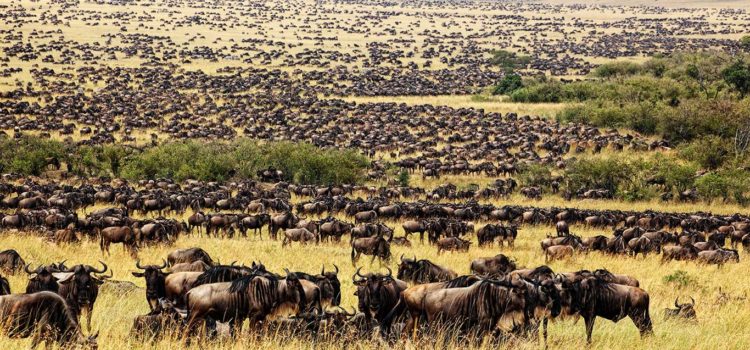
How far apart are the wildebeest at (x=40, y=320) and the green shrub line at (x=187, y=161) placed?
34.8 meters

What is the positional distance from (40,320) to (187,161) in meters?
37.0

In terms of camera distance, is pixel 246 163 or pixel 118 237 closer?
pixel 118 237

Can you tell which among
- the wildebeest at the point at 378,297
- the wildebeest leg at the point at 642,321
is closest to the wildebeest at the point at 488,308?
the wildebeest at the point at 378,297

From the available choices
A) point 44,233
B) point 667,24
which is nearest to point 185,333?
point 44,233

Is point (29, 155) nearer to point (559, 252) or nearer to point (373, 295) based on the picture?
point (559, 252)

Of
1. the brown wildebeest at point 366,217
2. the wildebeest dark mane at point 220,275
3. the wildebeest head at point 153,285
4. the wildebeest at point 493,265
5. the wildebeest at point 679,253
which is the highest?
the wildebeest dark mane at point 220,275

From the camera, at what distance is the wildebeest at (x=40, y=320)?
29.9 ft

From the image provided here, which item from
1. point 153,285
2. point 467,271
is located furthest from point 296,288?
point 467,271

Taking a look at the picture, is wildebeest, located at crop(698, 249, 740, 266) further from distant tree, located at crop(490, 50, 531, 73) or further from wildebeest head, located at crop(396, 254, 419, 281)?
distant tree, located at crop(490, 50, 531, 73)

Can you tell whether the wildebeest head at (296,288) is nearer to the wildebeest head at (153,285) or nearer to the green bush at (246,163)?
the wildebeest head at (153,285)

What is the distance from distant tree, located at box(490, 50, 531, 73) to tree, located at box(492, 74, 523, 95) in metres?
20.4

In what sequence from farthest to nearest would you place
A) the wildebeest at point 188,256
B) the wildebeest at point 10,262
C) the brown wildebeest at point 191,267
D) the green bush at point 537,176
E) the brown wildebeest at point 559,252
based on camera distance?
the green bush at point 537,176 → the brown wildebeest at point 559,252 → the wildebeest at point 188,256 → the wildebeest at point 10,262 → the brown wildebeest at point 191,267

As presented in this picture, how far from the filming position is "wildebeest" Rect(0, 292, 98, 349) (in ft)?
29.9

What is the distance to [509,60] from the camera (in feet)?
378
